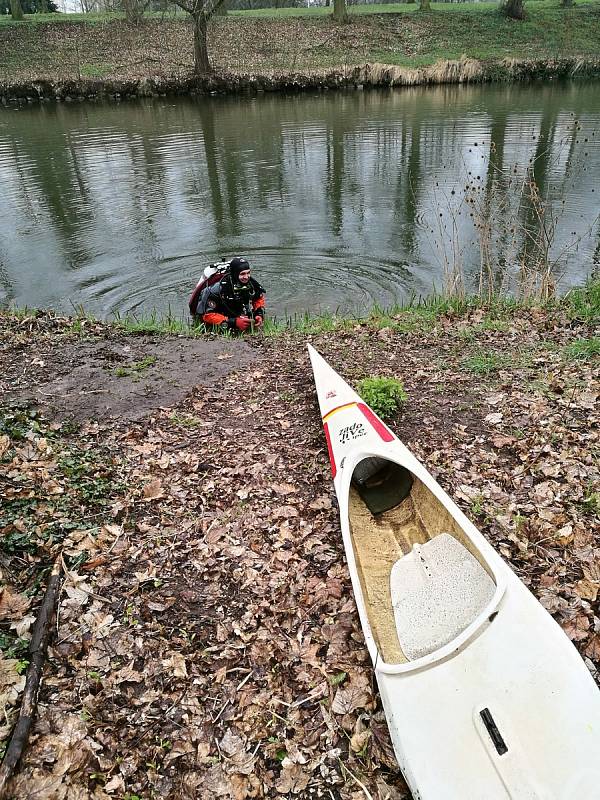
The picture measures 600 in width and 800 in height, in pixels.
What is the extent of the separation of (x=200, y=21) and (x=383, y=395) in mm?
26161

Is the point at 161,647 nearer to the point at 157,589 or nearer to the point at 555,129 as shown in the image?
the point at 157,589

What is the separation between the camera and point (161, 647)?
334 centimetres

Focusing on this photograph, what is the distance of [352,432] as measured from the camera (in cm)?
470

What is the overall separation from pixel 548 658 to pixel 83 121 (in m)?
27.1

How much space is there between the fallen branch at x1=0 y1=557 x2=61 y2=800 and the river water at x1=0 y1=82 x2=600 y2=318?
6.90m

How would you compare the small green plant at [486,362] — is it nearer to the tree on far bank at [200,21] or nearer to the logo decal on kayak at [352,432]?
the logo decal on kayak at [352,432]

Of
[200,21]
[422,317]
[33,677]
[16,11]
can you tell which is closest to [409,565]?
[33,677]

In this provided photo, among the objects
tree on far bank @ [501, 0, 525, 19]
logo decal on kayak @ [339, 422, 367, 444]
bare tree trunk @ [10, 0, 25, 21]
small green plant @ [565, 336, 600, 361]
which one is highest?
bare tree trunk @ [10, 0, 25, 21]

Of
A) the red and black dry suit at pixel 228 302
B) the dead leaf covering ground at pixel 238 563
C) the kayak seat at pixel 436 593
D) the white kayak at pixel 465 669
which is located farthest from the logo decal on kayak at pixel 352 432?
the red and black dry suit at pixel 228 302

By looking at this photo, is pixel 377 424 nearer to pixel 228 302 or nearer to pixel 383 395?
pixel 383 395

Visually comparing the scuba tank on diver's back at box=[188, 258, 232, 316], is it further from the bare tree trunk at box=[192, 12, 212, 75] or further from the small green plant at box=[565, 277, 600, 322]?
the bare tree trunk at box=[192, 12, 212, 75]

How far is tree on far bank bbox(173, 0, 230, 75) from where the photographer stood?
2344 cm

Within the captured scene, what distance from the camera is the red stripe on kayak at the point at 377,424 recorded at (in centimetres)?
448

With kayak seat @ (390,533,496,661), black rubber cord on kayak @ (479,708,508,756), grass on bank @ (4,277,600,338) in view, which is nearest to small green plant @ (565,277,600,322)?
grass on bank @ (4,277,600,338)
